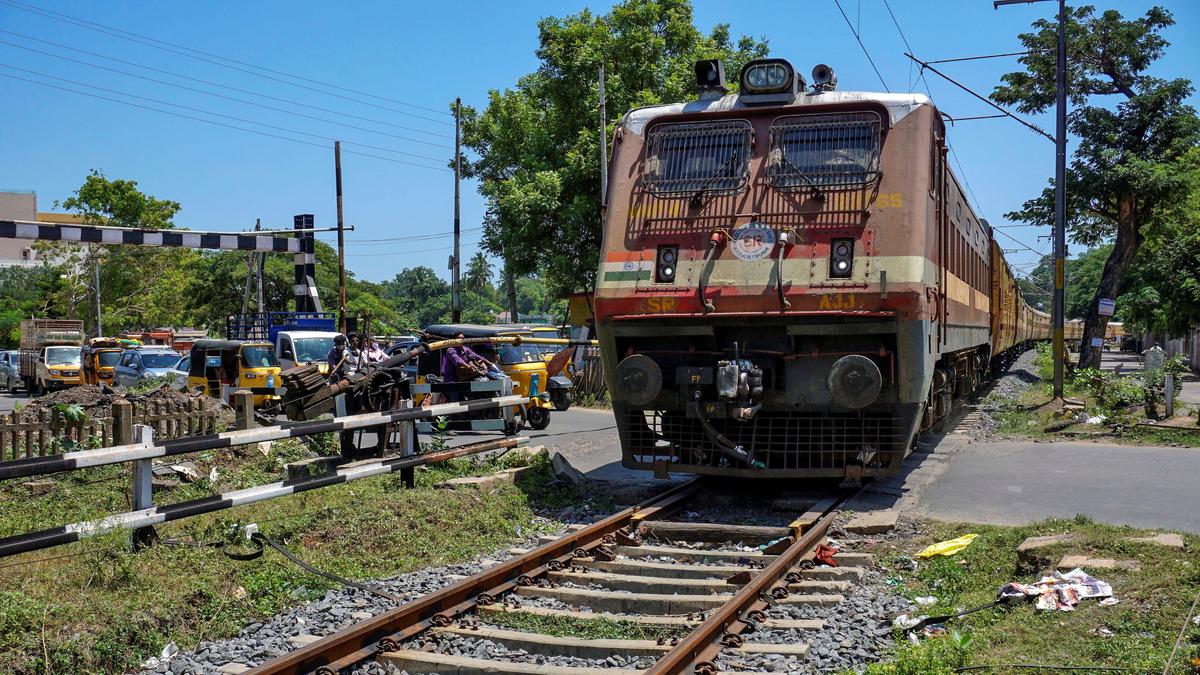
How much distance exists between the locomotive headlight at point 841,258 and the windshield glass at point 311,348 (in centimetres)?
1621

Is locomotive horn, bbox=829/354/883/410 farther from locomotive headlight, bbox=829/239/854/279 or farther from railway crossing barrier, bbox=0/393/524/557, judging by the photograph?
railway crossing barrier, bbox=0/393/524/557

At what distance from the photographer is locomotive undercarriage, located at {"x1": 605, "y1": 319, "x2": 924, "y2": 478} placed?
9.10 metres

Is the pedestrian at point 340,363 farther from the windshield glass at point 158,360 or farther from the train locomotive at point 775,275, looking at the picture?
the windshield glass at point 158,360

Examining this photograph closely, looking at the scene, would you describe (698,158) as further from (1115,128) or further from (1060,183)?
(1115,128)

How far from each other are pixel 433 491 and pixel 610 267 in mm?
2732

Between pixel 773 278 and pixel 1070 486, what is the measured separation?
434 cm

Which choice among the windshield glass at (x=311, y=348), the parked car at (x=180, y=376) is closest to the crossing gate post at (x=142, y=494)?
the windshield glass at (x=311, y=348)

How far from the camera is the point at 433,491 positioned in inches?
378

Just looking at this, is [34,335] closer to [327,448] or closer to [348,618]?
[327,448]

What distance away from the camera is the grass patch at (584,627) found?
5.79 metres

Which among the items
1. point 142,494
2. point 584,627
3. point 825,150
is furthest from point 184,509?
point 825,150

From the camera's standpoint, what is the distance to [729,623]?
581cm

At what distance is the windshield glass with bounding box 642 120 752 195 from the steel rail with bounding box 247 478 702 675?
10.9 feet

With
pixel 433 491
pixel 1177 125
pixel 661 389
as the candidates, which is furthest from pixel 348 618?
pixel 1177 125
